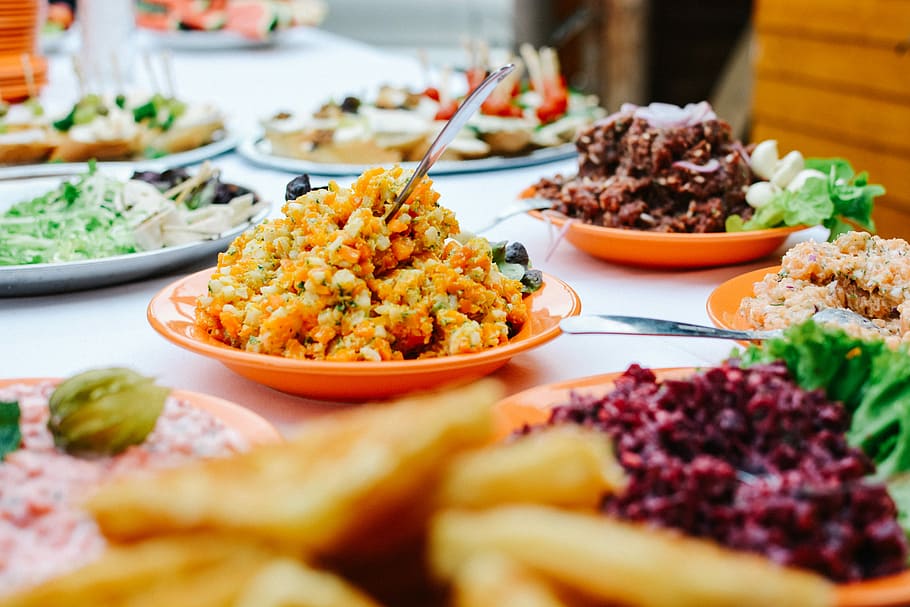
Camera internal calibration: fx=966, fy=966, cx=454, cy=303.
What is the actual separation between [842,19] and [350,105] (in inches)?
117

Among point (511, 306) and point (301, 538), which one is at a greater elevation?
point (301, 538)

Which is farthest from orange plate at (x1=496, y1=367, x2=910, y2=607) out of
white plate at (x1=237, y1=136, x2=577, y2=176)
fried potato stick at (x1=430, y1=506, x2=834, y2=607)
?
white plate at (x1=237, y1=136, x2=577, y2=176)

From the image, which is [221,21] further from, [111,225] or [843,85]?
[111,225]

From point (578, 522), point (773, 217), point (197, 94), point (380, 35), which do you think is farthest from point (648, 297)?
point (380, 35)

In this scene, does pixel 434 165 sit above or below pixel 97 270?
below

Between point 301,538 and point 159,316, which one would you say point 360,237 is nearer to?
point 159,316

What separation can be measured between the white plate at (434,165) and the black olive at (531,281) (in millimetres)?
1159

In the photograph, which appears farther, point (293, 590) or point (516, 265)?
point (516, 265)

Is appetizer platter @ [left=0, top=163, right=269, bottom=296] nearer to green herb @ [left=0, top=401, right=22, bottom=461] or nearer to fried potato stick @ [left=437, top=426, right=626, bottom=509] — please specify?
green herb @ [left=0, top=401, right=22, bottom=461]

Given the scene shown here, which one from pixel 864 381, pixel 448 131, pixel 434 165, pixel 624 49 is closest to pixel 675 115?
pixel 448 131

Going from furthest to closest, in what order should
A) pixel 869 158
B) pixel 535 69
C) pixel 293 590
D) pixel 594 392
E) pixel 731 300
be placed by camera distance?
pixel 869 158
pixel 535 69
pixel 731 300
pixel 594 392
pixel 293 590

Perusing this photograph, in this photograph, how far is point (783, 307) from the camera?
140 cm

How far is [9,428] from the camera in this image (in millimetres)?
961

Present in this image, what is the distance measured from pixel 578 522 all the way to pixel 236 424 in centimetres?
47
